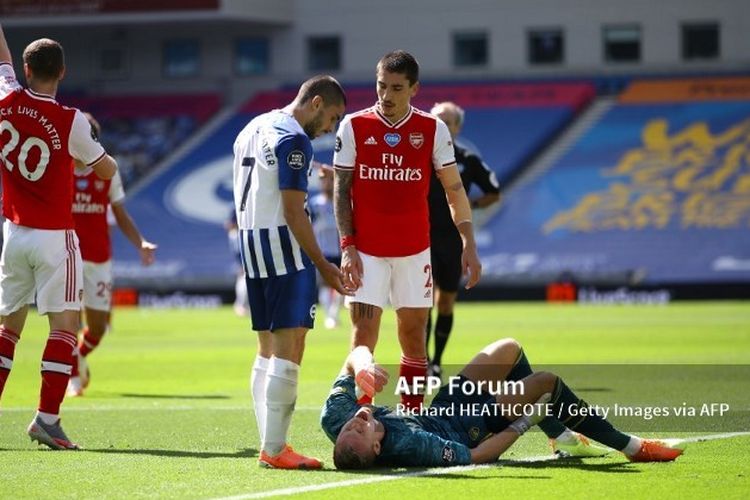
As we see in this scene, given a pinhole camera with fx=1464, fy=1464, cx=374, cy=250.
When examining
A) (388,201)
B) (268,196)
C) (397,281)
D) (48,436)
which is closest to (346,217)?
(388,201)

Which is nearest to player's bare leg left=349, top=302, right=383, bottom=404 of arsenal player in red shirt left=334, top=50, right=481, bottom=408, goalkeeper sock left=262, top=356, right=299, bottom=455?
arsenal player in red shirt left=334, top=50, right=481, bottom=408

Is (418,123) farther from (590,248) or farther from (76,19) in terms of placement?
(76,19)

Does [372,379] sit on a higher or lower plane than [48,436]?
higher

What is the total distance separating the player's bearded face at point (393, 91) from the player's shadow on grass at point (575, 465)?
256 centimetres

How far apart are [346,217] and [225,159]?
1383 inches

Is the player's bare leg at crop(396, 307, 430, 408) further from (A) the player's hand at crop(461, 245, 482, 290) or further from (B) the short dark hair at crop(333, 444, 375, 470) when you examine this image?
(B) the short dark hair at crop(333, 444, 375, 470)

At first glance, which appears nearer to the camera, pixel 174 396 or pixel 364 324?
pixel 364 324

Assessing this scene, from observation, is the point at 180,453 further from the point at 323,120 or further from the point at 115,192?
the point at 115,192

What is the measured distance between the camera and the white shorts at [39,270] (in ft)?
32.2

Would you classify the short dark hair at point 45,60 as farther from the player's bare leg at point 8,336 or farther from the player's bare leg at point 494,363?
the player's bare leg at point 494,363

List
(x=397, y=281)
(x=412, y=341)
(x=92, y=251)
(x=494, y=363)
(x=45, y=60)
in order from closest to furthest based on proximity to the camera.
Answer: (x=494, y=363), (x=45, y=60), (x=397, y=281), (x=412, y=341), (x=92, y=251)

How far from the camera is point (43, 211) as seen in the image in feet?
32.3

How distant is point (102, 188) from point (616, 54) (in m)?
33.6

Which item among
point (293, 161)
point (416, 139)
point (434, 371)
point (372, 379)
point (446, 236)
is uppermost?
point (416, 139)
